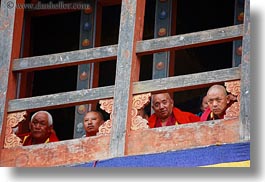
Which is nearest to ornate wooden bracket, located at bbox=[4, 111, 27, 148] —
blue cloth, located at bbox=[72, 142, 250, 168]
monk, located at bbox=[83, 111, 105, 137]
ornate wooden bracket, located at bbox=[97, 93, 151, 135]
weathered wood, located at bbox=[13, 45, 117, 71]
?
weathered wood, located at bbox=[13, 45, 117, 71]

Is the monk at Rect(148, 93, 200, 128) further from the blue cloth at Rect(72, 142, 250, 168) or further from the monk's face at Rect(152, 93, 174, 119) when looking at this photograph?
the blue cloth at Rect(72, 142, 250, 168)

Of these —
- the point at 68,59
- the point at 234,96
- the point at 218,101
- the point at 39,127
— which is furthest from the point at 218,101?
→ the point at 39,127

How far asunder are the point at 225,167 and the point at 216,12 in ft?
6.84

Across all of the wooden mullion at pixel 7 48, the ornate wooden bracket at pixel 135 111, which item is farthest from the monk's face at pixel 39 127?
the ornate wooden bracket at pixel 135 111

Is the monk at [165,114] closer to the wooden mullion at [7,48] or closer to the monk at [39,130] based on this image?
the monk at [39,130]

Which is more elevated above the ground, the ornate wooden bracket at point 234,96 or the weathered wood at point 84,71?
the weathered wood at point 84,71

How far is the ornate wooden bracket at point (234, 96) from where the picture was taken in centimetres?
733

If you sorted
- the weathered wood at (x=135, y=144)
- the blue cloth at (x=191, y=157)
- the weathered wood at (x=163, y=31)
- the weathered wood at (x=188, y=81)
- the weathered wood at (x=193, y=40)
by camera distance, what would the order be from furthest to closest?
the weathered wood at (x=163, y=31) < the weathered wood at (x=193, y=40) < the weathered wood at (x=188, y=81) < the weathered wood at (x=135, y=144) < the blue cloth at (x=191, y=157)

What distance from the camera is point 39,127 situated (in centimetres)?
809

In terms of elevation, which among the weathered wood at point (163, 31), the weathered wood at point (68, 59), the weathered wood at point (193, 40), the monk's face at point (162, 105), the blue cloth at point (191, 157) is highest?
the weathered wood at point (163, 31)

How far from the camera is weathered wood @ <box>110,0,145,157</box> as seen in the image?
749 centimetres

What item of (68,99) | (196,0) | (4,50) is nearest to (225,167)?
(68,99)

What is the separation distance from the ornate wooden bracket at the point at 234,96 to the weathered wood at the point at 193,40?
0.29 metres

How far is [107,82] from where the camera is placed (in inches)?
367
